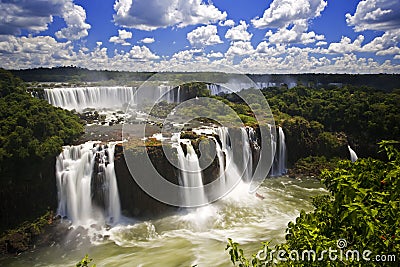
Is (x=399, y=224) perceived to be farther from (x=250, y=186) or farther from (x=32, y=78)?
(x=32, y=78)

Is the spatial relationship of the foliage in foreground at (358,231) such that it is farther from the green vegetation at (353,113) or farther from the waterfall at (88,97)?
the waterfall at (88,97)

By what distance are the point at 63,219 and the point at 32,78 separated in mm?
35410

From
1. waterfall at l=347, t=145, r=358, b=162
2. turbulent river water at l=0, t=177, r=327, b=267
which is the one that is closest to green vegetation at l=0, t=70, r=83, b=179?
turbulent river water at l=0, t=177, r=327, b=267

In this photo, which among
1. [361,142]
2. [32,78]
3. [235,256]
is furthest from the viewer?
[32,78]

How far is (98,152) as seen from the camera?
16031mm

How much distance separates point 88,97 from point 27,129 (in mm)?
16402

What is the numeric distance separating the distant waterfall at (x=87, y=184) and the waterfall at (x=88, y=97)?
1456cm

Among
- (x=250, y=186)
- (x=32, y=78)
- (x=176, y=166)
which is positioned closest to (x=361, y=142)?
(x=250, y=186)

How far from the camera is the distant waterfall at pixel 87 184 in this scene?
15289 mm

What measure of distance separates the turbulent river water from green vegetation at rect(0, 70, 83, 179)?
452 cm

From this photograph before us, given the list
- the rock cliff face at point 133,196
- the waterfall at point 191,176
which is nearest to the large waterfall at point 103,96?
the rock cliff face at point 133,196

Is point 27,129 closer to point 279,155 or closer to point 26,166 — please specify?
point 26,166

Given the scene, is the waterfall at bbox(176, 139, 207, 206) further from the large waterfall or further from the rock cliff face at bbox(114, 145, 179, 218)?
the large waterfall

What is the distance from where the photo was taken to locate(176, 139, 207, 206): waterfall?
55.6 feet
